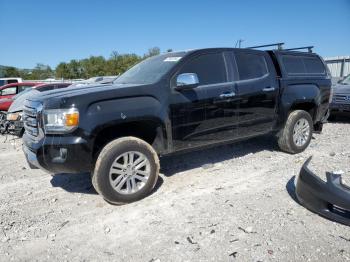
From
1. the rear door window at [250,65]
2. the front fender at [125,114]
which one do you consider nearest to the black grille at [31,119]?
the front fender at [125,114]

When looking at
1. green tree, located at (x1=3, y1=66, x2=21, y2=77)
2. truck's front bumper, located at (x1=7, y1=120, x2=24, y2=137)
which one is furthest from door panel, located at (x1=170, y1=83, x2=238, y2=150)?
green tree, located at (x1=3, y1=66, x2=21, y2=77)

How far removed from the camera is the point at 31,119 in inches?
165

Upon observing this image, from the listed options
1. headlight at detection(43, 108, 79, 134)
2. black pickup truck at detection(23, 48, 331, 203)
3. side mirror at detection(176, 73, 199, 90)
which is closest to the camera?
headlight at detection(43, 108, 79, 134)

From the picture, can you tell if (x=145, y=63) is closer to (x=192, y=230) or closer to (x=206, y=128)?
(x=206, y=128)

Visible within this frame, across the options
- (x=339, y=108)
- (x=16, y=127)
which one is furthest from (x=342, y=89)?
(x=16, y=127)

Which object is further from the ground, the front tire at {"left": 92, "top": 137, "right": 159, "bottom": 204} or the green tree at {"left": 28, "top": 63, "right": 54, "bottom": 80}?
the green tree at {"left": 28, "top": 63, "right": 54, "bottom": 80}

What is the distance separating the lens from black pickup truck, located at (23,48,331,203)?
3889 millimetres

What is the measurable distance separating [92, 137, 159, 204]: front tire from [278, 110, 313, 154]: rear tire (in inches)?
113

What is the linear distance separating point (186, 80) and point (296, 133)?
2.86 meters

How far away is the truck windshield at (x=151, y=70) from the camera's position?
469 cm

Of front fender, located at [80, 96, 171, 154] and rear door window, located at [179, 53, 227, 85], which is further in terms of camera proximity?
rear door window, located at [179, 53, 227, 85]

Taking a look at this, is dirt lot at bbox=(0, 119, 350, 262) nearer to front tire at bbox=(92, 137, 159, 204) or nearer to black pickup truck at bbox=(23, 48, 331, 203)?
front tire at bbox=(92, 137, 159, 204)

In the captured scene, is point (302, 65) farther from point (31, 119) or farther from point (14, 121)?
point (14, 121)

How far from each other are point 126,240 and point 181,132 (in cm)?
174
